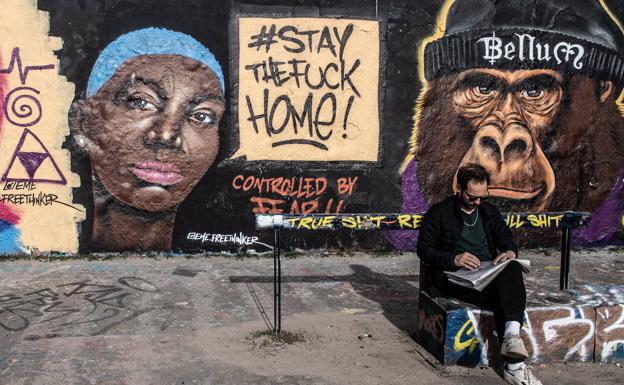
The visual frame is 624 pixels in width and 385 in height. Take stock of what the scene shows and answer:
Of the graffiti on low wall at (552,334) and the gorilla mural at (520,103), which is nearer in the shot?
the graffiti on low wall at (552,334)

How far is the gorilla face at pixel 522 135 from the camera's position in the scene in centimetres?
760

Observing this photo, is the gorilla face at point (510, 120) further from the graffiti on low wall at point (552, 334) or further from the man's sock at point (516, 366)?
the man's sock at point (516, 366)

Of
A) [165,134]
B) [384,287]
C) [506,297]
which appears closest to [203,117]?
[165,134]

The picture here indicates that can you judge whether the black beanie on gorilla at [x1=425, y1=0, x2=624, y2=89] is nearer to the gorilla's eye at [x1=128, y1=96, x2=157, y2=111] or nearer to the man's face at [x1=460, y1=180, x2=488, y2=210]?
the gorilla's eye at [x1=128, y1=96, x2=157, y2=111]

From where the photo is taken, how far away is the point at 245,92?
7203 millimetres

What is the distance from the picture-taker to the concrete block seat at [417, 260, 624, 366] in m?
4.13

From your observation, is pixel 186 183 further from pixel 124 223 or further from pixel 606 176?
pixel 606 176

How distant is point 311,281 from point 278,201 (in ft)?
4.54

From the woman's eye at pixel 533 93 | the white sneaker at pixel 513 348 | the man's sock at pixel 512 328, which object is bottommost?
the white sneaker at pixel 513 348

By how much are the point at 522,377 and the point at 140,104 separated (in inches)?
200

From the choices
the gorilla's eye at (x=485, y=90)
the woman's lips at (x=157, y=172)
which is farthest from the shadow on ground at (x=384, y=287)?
the gorilla's eye at (x=485, y=90)

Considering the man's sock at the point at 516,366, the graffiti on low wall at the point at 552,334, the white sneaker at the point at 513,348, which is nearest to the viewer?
the white sneaker at the point at 513,348

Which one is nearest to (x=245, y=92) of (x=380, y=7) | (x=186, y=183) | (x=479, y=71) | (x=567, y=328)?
(x=186, y=183)

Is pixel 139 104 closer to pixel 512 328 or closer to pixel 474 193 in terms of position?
pixel 474 193
